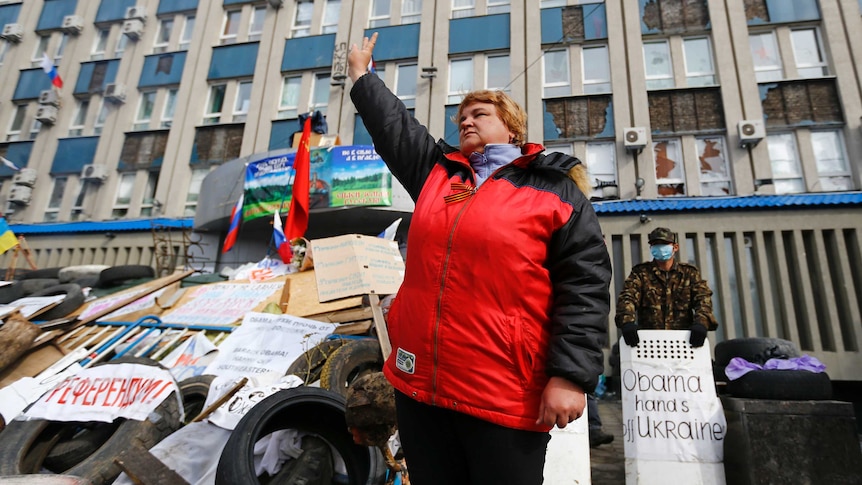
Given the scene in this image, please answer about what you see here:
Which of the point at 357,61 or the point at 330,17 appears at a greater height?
the point at 330,17

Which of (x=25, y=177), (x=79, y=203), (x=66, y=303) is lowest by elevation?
(x=66, y=303)

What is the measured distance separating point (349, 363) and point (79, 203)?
61.7ft

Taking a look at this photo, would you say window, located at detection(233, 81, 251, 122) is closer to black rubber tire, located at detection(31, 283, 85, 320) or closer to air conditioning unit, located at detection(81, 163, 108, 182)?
air conditioning unit, located at detection(81, 163, 108, 182)

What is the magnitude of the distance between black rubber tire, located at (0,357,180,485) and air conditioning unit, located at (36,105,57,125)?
20.9 metres

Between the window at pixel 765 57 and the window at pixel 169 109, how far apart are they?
20.4 metres

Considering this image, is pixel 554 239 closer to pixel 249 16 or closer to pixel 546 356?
pixel 546 356

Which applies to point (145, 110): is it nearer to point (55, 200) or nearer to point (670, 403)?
point (55, 200)

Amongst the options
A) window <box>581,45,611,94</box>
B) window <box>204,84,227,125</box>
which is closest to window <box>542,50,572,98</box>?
window <box>581,45,611,94</box>

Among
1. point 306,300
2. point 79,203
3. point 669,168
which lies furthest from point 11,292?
point 669,168

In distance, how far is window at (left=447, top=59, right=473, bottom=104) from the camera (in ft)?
49.7

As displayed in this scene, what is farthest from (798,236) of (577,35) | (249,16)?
(249,16)

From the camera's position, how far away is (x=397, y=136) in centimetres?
190

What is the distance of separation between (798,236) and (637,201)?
3.61 metres

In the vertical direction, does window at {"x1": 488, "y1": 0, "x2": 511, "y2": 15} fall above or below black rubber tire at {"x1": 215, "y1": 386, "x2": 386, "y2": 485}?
above
